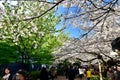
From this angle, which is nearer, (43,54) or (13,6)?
(13,6)

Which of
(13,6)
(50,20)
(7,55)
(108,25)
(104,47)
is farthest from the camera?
(7,55)

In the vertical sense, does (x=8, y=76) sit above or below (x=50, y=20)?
below

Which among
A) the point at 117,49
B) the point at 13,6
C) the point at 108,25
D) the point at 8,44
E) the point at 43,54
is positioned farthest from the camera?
the point at 43,54

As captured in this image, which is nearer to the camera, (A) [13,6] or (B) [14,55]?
(A) [13,6]

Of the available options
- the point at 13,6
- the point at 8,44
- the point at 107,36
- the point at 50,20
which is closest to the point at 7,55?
the point at 8,44

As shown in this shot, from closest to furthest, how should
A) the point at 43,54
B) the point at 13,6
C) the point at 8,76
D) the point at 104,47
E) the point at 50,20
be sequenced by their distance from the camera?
the point at 13,6 → the point at 8,76 → the point at 104,47 → the point at 50,20 → the point at 43,54

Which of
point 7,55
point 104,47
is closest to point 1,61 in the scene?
point 7,55

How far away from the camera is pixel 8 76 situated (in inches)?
503

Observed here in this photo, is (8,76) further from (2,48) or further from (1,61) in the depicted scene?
(1,61)

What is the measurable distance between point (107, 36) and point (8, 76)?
176 inches

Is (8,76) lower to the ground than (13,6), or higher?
lower

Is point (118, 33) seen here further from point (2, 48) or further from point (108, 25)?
point (2, 48)

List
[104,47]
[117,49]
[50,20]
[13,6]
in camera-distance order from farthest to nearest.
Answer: [50,20] → [104,47] → [13,6] → [117,49]

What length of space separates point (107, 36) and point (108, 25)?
2.05 feet
